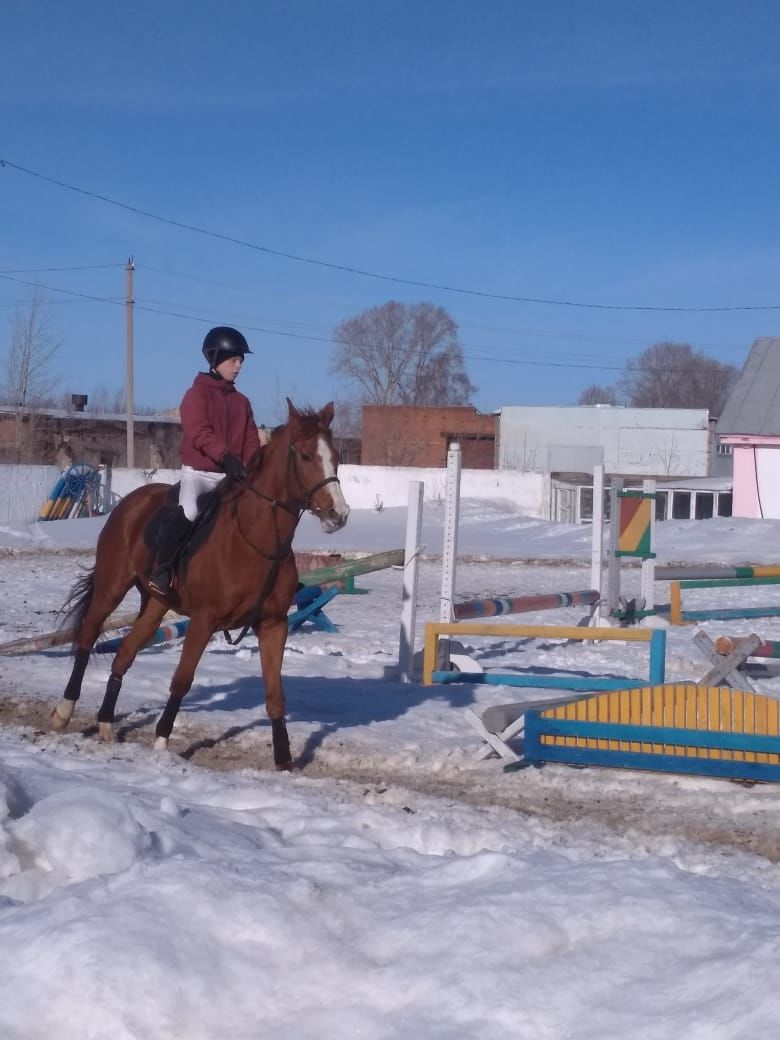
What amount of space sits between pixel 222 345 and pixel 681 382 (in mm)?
90319

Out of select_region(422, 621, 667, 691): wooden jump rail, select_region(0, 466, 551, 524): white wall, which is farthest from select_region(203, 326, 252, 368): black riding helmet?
select_region(0, 466, 551, 524): white wall

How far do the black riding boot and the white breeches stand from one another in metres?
0.05

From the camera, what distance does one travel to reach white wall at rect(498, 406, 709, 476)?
64.2 meters

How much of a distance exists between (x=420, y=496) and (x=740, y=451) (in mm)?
32153

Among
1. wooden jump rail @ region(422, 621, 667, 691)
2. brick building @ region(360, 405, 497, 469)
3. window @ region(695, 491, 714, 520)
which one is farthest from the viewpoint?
brick building @ region(360, 405, 497, 469)

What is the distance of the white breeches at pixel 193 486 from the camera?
302 inches

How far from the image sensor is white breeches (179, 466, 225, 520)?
25.2ft

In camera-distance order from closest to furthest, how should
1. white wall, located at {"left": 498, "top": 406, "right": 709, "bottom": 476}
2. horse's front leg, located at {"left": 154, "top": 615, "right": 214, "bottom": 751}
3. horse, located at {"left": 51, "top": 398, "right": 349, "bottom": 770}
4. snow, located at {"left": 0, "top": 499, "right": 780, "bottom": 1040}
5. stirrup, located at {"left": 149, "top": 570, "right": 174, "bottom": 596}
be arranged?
snow, located at {"left": 0, "top": 499, "right": 780, "bottom": 1040}, horse, located at {"left": 51, "top": 398, "right": 349, "bottom": 770}, horse's front leg, located at {"left": 154, "top": 615, "right": 214, "bottom": 751}, stirrup, located at {"left": 149, "top": 570, "right": 174, "bottom": 596}, white wall, located at {"left": 498, "top": 406, "right": 709, "bottom": 476}

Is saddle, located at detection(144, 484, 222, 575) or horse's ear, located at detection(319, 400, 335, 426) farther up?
horse's ear, located at detection(319, 400, 335, 426)

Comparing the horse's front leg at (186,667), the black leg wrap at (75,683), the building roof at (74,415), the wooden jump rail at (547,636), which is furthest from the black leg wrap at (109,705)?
the building roof at (74,415)

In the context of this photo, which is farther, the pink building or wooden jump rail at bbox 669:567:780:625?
the pink building

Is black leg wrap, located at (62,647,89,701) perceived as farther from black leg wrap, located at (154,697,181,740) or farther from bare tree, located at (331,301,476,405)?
bare tree, located at (331,301,476,405)

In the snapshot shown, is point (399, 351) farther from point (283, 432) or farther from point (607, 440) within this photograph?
point (283, 432)

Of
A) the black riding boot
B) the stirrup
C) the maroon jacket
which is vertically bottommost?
the stirrup
